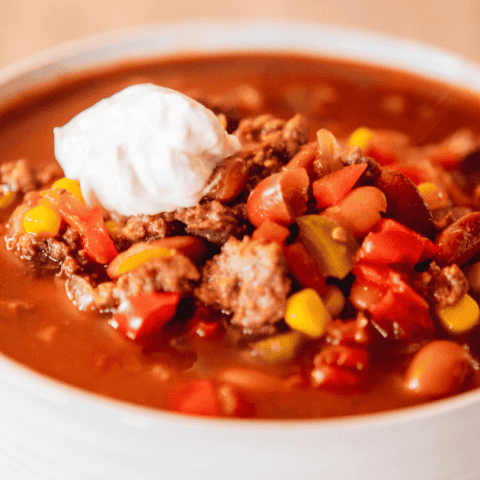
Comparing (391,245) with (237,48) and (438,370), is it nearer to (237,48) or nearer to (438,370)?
(438,370)

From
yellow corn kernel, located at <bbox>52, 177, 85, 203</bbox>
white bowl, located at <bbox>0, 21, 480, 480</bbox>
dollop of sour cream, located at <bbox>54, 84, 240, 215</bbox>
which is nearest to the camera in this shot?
white bowl, located at <bbox>0, 21, 480, 480</bbox>

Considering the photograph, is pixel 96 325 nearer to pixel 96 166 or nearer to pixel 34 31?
pixel 96 166

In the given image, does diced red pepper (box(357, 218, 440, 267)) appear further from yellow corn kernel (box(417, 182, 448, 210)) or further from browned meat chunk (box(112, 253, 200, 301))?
browned meat chunk (box(112, 253, 200, 301))

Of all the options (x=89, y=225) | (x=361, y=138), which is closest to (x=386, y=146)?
(x=361, y=138)

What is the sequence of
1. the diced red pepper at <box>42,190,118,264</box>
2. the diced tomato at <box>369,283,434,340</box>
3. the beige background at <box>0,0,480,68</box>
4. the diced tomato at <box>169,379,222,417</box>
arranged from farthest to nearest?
the beige background at <box>0,0,480,68</box> < the diced red pepper at <box>42,190,118,264</box> < the diced tomato at <box>369,283,434,340</box> < the diced tomato at <box>169,379,222,417</box>

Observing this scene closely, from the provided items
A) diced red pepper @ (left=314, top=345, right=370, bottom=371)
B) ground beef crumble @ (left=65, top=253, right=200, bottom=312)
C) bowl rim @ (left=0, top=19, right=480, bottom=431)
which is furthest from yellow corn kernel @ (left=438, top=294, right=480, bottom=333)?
bowl rim @ (left=0, top=19, right=480, bottom=431)

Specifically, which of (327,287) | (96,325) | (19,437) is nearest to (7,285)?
(96,325)
